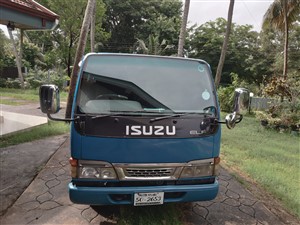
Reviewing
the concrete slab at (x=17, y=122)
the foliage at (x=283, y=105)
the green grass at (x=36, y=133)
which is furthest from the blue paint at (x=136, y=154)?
the foliage at (x=283, y=105)

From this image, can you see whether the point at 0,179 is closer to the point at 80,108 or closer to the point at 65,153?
the point at 65,153

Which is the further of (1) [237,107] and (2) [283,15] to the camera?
(2) [283,15]

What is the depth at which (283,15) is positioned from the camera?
48.7 feet

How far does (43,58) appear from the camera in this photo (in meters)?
A: 27.3

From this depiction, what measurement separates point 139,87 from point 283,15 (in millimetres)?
14517

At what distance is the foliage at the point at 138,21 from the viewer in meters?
29.1

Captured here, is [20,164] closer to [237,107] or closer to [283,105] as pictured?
[237,107]

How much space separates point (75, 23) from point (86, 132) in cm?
2273

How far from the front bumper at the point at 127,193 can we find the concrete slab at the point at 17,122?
5.14m

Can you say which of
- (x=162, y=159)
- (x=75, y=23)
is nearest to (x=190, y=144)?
(x=162, y=159)

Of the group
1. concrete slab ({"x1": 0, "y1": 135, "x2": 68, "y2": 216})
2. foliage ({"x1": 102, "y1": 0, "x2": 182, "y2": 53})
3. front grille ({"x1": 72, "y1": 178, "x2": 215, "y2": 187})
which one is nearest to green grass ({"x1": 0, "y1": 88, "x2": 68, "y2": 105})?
concrete slab ({"x1": 0, "y1": 135, "x2": 68, "y2": 216})

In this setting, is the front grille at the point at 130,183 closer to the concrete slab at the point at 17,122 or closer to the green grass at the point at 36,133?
the green grass at the point at 36,133

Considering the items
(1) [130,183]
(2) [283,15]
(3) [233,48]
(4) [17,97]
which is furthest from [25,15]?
(3) [233,48]

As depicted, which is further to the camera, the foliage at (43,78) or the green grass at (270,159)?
the foliage at (43,78)
